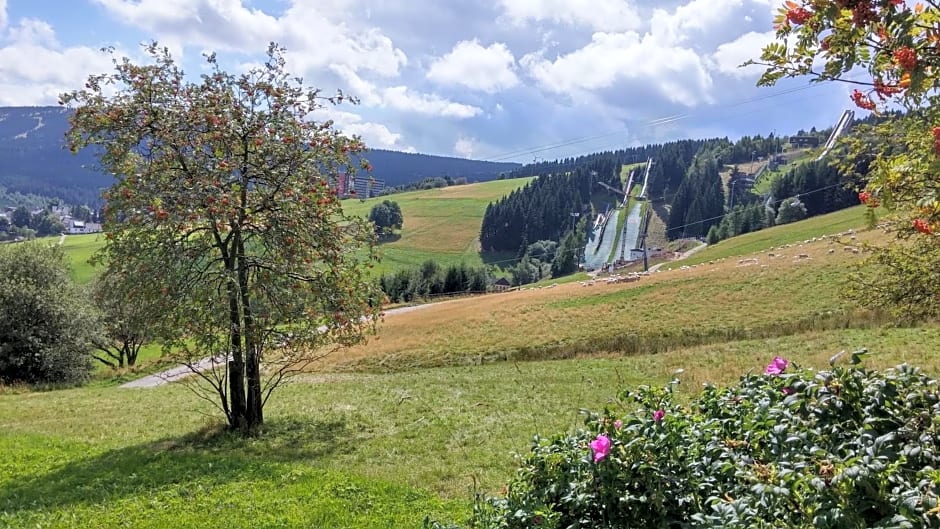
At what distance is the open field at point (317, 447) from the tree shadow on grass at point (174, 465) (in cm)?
4

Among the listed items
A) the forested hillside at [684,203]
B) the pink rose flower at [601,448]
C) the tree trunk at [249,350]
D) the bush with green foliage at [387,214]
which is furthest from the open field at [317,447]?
the bush with green foliage at [387,214]

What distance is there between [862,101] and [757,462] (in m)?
3.30

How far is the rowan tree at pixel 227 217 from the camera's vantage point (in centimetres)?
1293

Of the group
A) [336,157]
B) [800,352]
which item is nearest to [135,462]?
[336,157]

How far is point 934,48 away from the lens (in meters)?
3.27

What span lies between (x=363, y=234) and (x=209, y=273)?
397 centimetres

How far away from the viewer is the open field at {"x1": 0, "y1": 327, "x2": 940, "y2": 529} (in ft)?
27.7

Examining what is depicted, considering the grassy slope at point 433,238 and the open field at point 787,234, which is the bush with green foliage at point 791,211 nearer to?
the open field at point 787,234

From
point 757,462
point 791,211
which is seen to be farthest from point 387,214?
point 757,462

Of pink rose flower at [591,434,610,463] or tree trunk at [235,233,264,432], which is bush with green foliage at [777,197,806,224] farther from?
pink rose flower at [591,434,610,463]

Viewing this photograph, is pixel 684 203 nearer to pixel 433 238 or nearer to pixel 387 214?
pixel 433 238

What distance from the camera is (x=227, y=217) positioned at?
1320 cm

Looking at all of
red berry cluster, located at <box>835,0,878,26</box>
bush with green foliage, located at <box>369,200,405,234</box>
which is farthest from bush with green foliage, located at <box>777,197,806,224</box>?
red berry cluster, located at <box>835,0,878,26</box>

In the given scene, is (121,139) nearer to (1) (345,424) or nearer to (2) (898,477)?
(1) (345,424)
